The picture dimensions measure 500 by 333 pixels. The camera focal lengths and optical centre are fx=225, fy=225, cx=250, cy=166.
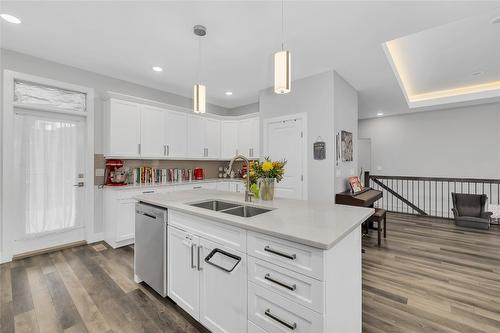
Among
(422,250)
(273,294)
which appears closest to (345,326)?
(273,294)

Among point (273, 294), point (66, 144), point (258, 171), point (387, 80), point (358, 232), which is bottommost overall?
point (273, 294)

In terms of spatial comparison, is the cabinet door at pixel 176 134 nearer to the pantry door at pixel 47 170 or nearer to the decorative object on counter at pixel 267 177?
the pantry door at pixel 47 170

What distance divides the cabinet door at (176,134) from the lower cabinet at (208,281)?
2734 mm

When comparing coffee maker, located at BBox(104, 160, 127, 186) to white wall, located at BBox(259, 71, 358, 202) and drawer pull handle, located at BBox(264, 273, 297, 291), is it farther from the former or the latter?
drawer pull handle, located at BBox(264, 273, 297, 291)

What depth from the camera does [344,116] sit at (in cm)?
402

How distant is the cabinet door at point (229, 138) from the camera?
17.8ft

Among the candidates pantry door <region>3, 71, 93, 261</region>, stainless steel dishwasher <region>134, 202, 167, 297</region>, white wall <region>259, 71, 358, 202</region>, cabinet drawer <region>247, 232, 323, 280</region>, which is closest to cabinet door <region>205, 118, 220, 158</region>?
white wall <region>259, 71, 358, 202</region>

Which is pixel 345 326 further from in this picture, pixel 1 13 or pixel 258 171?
pixel 1 13

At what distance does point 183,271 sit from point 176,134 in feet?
10.5

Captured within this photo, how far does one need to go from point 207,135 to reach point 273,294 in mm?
4306

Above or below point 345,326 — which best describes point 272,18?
above

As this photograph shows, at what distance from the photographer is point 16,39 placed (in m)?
2.82

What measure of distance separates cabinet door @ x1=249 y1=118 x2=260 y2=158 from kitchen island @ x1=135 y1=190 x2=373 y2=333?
3097mm

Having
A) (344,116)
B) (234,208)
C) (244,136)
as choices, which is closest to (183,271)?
(234,208)
